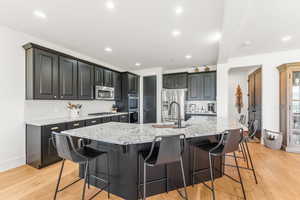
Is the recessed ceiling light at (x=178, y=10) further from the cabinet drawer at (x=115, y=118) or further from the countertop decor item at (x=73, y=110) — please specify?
the cabinet drawer at (x=115, y=118)

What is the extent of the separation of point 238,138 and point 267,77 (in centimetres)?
352

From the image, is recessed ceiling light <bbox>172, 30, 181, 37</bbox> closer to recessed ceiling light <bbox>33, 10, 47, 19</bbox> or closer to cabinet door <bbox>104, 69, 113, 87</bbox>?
recessed ceiling light <bbox>33, 10, 47, 19</bbox>

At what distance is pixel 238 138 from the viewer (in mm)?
1896

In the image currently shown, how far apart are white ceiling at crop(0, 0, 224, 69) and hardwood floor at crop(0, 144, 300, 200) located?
8.74 feet

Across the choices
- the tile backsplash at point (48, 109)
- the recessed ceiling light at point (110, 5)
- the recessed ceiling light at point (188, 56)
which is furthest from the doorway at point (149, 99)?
the recessed ceiling light at point (110, 5)

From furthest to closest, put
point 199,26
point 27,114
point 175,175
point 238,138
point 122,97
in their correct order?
1. point 122,97
2. point 27,114
3. point 199,26
4. point 175,175
5. point 238,138

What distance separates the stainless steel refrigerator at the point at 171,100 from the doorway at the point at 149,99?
1.27ft

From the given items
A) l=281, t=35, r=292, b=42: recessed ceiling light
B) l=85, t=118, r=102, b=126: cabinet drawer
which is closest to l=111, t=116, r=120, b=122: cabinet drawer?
l=85, t=118, r=102, b=126: cabinet drawer

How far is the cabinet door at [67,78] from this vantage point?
3398mm

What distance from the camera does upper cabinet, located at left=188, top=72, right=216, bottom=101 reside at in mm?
5259

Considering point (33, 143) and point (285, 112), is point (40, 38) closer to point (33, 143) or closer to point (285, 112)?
point (33, 143)

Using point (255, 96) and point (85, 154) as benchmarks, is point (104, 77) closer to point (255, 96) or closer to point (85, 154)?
point (85, 154)

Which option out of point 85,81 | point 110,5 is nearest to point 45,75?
point 85,81

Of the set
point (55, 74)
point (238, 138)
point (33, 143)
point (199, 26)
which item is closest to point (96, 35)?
point (55, 74)
